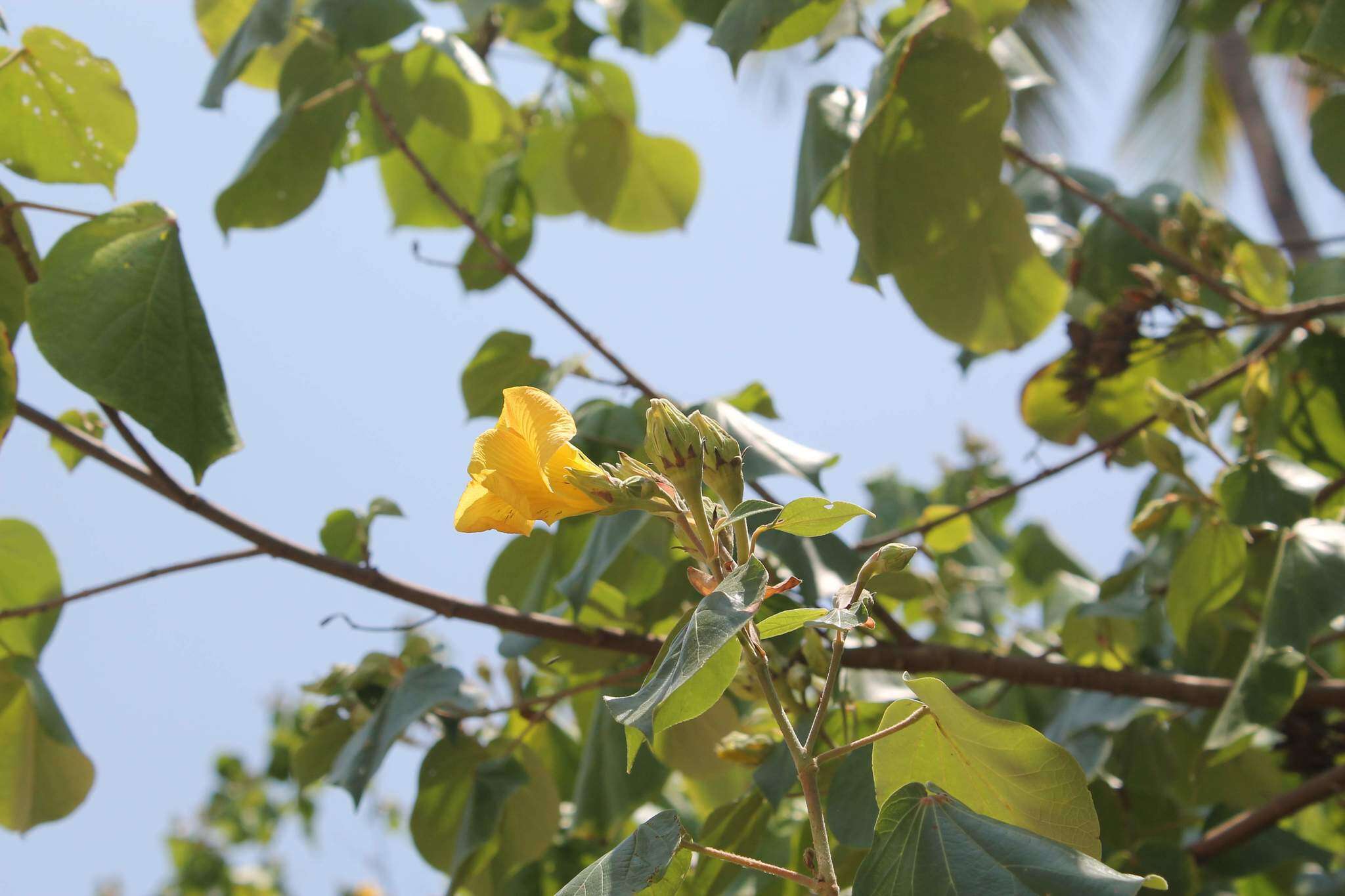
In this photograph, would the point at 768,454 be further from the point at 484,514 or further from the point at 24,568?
the point at 24,568

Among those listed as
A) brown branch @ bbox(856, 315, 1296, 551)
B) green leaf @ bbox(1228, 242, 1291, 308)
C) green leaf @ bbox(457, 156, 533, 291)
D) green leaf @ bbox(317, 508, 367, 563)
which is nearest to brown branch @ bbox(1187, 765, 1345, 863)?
brown branch @ bbox(856, 315, 1296, 551)

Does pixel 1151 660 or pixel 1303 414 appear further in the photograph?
pixel 1151 660

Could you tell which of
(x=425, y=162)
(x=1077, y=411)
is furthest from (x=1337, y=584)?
(x=425, y=162)

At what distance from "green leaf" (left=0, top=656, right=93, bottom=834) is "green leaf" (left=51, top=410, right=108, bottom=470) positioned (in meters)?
0.27

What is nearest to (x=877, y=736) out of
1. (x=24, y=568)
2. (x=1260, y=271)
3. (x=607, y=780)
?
(x=607, y=780)

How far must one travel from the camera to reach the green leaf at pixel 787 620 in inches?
25.6

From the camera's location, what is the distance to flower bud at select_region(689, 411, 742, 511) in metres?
0.76

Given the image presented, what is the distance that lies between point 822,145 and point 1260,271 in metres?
0.89

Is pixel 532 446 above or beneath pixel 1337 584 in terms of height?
above

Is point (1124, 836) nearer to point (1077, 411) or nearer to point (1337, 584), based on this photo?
point (1337, 584)

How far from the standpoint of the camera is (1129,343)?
5.72ft

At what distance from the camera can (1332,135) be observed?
1537 mm

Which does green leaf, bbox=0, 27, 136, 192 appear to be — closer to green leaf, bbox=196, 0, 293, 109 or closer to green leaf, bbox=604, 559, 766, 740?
green leaf, bbox=196, 0, 293, 109

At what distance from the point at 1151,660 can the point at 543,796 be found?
1.11 metres
